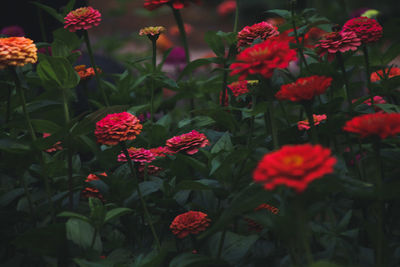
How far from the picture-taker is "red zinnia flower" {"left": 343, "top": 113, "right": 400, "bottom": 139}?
2.00 feet

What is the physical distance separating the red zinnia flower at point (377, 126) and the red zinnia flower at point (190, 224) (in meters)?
0.32

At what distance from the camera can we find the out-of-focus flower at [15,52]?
826 millimetres

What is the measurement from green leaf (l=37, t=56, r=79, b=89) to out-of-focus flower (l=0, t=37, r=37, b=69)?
0.09 meters

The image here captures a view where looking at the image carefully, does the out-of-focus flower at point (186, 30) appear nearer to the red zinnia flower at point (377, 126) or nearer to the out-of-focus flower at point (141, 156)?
the out-of-focus flower at point (141, 156)

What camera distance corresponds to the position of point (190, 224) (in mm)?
812

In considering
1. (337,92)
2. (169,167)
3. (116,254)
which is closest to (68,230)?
(116,254)

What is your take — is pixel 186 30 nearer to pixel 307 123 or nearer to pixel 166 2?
pixel 166 2

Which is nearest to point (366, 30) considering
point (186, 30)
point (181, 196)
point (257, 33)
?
point (257, 33)

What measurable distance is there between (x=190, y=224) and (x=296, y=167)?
348 mm

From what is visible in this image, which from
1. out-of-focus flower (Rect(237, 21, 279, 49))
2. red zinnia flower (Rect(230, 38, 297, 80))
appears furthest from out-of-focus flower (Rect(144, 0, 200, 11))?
red zinnia flower (Rect(230, 38, 297, 80))

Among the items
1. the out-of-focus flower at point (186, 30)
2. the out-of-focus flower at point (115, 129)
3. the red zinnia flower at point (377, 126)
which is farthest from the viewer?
the out-of-focus flower at point (186, 30)

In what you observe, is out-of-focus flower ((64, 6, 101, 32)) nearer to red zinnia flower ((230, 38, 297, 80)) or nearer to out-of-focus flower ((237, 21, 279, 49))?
out-of-focus flower ((237, 21, 279, 49))

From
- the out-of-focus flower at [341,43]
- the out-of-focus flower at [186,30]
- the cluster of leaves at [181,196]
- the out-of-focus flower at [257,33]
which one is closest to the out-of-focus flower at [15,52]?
the cluster of leaves at [181,196]

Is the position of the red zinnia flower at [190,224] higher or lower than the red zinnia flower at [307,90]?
lower
